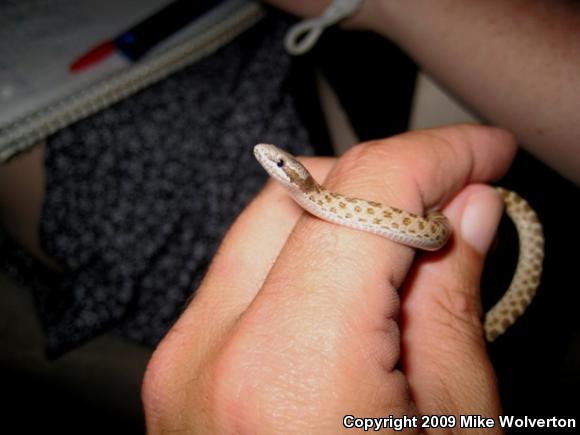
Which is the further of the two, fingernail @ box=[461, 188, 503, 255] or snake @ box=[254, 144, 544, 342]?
fingernail @ box=[461, 188, 503, 255]

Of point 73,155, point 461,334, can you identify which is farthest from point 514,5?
point 73,155

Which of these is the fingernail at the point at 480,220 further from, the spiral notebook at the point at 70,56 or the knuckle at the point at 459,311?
the spiral notebook at the point at 70,56

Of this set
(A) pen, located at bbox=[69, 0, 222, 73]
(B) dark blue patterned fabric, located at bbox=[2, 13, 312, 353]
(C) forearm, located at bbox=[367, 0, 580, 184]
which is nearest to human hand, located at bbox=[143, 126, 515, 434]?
(C) forearm, located at bbox=[367, 0, 580, 184]

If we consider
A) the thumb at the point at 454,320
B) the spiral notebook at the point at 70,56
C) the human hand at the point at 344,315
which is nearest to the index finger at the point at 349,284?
the human hand at the point at 344,315

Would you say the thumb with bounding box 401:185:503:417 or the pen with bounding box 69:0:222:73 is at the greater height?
the pen with bounding box 69:0:222:73

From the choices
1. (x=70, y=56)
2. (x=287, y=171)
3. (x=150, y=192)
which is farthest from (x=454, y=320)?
(x=70, y=56)

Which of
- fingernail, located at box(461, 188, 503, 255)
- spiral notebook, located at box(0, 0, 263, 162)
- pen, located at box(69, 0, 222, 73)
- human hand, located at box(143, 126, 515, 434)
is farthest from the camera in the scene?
pen, located at box(69, 0, 222, 73)

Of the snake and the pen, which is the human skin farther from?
the pen

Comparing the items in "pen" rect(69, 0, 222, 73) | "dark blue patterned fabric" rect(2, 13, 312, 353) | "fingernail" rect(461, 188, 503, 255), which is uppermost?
"pen" rect(69, 0, 222, 73)

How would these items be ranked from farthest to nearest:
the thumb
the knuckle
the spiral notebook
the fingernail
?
the spiral notebook, the fingernail, the knuckle, the thumb
